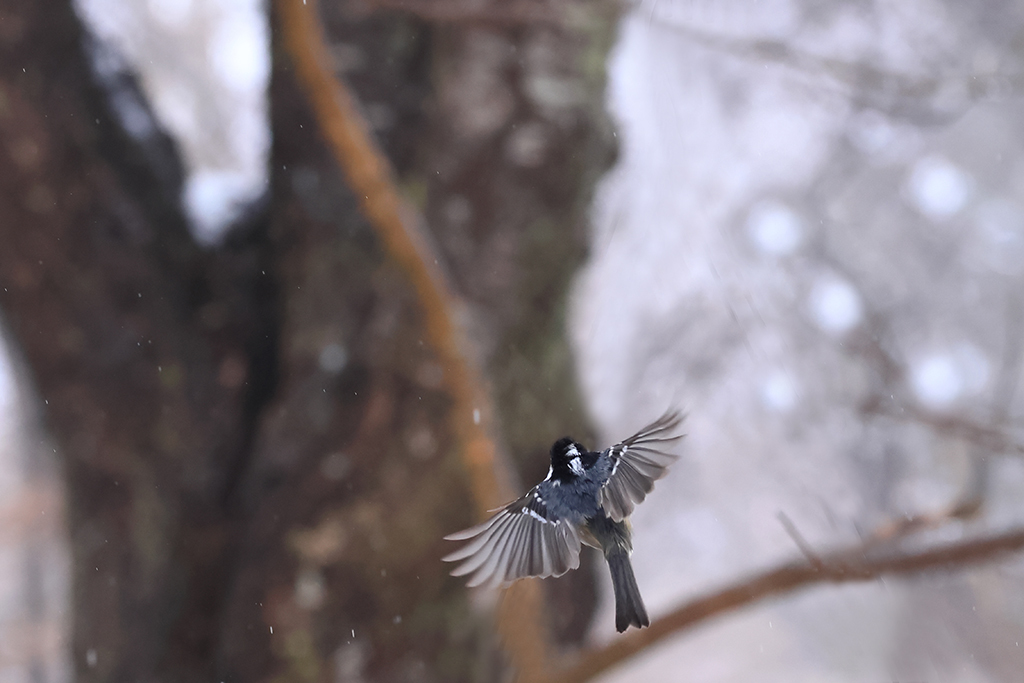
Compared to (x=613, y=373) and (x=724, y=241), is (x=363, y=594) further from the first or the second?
(x=724, y=241)

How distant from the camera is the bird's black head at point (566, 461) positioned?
1.09 feet

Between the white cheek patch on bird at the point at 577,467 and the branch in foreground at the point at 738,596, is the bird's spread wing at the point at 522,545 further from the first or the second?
the branch in foreground at the point at 738,596

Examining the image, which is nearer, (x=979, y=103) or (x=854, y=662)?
(x=854, y=662)

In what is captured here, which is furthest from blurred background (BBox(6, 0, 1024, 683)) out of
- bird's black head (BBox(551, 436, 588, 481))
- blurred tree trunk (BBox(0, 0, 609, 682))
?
bird's black head (BBox(551, 436, 588, 481))

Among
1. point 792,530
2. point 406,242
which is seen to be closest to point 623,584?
point 406,242

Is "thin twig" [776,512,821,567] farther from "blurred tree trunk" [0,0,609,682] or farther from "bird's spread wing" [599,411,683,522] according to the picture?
"bird's spread wing" [599,411,683,522]

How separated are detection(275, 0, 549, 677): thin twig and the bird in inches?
6.2

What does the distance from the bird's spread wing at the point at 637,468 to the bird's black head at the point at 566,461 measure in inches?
0.7

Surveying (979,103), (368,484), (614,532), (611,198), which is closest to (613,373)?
(611,198)

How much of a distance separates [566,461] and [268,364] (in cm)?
38

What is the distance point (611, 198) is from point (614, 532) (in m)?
0.51

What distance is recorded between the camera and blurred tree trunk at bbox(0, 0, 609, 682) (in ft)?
1.75

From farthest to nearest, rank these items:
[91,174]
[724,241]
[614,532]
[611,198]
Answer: [724,241], [611,198], [91,174], [614,532]

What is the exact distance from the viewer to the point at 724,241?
88 cm
